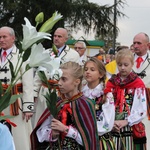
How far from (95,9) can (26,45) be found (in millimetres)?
30166

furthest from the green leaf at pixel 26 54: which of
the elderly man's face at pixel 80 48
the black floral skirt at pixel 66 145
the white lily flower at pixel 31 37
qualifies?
the elderly man's face at pixel 80 48

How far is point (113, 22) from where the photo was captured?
3183cm

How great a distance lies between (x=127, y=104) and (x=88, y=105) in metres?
1.03

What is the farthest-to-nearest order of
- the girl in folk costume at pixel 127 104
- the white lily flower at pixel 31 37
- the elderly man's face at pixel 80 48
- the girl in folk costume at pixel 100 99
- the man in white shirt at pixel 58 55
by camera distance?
the elderly man's face at pixel 80 48 → the man in white shirt at pixel 58 55 → the girl in folk costume at pixel 127 104 → the girl in folk costume at pixel 100 99 → the white lily flower at pixel 31 37

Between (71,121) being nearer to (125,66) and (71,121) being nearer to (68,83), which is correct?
(68,83)

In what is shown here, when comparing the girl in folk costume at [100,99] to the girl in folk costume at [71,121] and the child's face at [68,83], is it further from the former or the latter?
the child's face at [68,83]

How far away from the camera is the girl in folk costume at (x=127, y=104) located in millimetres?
4664

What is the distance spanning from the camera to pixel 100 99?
14.2ft

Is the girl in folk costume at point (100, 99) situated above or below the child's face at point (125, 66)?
below

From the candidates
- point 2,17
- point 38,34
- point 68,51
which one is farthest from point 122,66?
point 2,17

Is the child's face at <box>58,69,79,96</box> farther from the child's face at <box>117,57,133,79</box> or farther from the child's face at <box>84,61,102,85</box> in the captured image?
the child's face at <box>117,57,133,79</box>

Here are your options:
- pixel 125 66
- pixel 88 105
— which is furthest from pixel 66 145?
pixel 125 66

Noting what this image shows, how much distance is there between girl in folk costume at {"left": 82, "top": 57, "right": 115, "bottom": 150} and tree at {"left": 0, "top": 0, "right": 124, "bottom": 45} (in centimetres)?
2415

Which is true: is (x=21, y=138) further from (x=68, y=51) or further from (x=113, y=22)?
(x=113, y=22)
